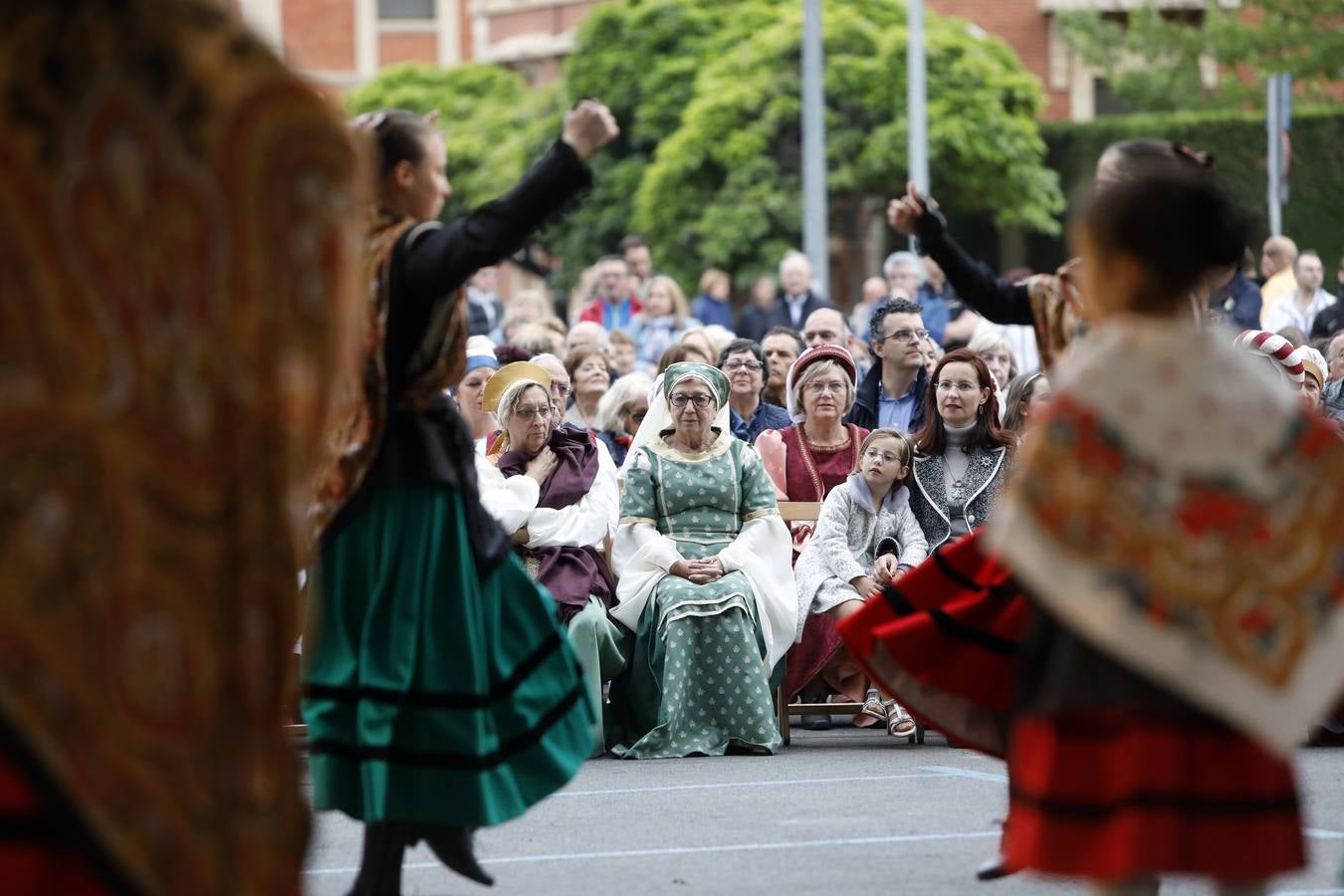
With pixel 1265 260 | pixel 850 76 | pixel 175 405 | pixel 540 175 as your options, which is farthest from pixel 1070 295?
pixel 850 76

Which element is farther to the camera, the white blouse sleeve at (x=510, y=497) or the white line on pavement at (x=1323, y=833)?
the white blouse sleeve at (x=510, y=497)


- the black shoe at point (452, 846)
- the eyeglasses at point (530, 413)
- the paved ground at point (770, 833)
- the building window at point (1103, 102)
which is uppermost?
the building window at point (1103, 102)

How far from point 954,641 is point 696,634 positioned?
4617 millimetres

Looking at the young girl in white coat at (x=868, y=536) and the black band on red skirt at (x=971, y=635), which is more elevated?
the black band on red skirt at (x=971, y=635)

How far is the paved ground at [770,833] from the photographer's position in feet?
22.2

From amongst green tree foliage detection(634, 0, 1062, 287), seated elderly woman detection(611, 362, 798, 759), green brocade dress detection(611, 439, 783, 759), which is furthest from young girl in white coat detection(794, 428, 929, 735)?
green tree foliage detection(634, 0, 1062, 287)

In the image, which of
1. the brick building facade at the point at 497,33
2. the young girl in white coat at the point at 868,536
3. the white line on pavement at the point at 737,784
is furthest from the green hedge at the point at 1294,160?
the white line on pavement at the point at 737,784

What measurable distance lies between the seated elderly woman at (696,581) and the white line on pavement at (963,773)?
3.54 ft

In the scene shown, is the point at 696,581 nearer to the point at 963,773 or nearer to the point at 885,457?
the point at 885,457

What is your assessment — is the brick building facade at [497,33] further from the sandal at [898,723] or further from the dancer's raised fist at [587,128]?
the dancer's raised fist at [587,128]

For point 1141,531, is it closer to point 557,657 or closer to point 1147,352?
point 1147,352

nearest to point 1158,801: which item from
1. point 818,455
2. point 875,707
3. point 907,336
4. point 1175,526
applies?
point 1175,526

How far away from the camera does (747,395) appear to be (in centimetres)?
1271

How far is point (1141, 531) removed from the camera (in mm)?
4398
